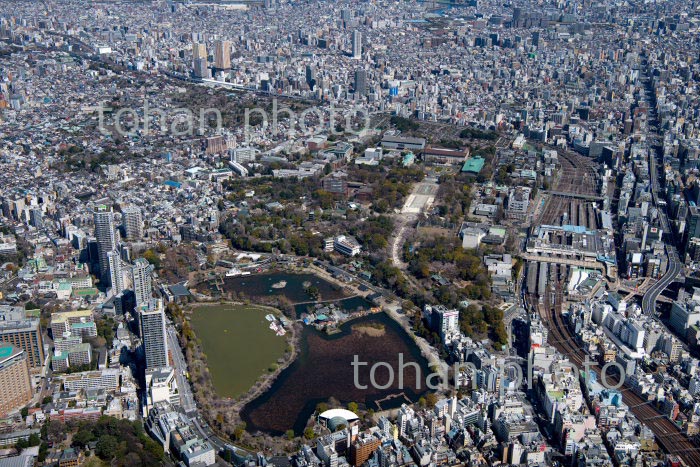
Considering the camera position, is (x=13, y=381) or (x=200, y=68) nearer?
(x=13, y=381)

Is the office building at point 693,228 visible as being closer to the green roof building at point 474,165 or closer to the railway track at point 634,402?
the railway track at point 634,402

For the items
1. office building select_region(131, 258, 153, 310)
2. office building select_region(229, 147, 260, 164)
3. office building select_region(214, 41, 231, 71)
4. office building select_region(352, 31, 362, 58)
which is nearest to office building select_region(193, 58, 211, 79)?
office building select_region(214, 41, 231, 71)

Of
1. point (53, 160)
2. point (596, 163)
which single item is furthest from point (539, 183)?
point (53, 160)

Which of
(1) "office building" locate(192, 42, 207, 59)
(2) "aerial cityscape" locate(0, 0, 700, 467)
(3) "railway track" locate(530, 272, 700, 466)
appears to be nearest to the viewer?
(3) "railway track" locate(530, 272, 700, 466)

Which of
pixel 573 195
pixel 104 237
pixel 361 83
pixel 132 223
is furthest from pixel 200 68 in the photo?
pixel 104 237

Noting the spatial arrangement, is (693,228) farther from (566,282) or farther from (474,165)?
(474,165)

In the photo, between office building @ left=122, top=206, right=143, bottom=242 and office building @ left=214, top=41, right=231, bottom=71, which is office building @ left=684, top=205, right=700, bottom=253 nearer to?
office building @ left=122, top=206, right=143, bottom=242
